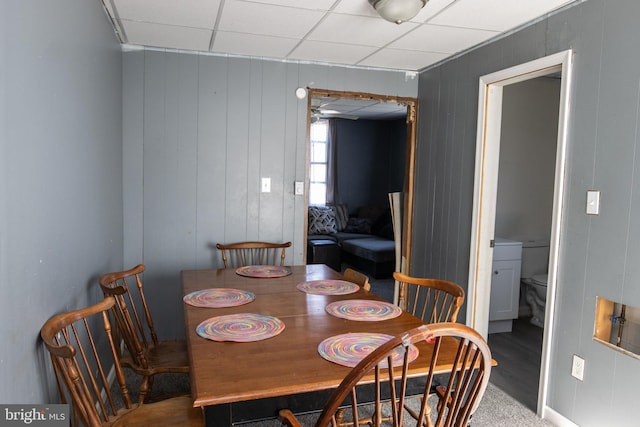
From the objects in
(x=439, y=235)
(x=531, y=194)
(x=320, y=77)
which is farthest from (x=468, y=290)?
(x=320, y=77)

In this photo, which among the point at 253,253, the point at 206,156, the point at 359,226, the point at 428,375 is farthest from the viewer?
the point at 359,226

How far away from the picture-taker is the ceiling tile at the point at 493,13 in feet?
7.47

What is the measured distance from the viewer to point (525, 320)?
423cm

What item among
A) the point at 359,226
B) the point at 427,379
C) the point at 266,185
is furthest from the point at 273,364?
the point at 359,226

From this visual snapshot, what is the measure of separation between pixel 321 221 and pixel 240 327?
16.1ft

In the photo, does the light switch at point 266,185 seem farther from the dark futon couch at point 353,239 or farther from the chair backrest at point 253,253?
the dark futon couch at point 353,239

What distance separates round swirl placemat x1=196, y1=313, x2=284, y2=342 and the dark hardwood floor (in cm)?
178

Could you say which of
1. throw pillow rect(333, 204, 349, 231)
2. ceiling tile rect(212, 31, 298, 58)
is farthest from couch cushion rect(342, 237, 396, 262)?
ceiling tile rect(212, 31, 298, 58)

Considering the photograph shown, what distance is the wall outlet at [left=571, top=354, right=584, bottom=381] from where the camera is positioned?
7.36 ft

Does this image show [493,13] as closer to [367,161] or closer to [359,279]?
[359,279]

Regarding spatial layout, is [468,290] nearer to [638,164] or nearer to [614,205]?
[614,205]

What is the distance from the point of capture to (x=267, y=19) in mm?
2623

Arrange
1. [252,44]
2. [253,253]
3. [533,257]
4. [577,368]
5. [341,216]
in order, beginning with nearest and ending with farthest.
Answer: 1. [577,368]
2. [252,44]
3. [253,253]
4. [533,257]
5. [341,216]

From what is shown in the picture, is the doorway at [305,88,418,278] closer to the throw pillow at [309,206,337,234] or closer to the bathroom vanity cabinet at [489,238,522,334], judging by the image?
the bathroom vanity cabinet at [489,238,522,334]
